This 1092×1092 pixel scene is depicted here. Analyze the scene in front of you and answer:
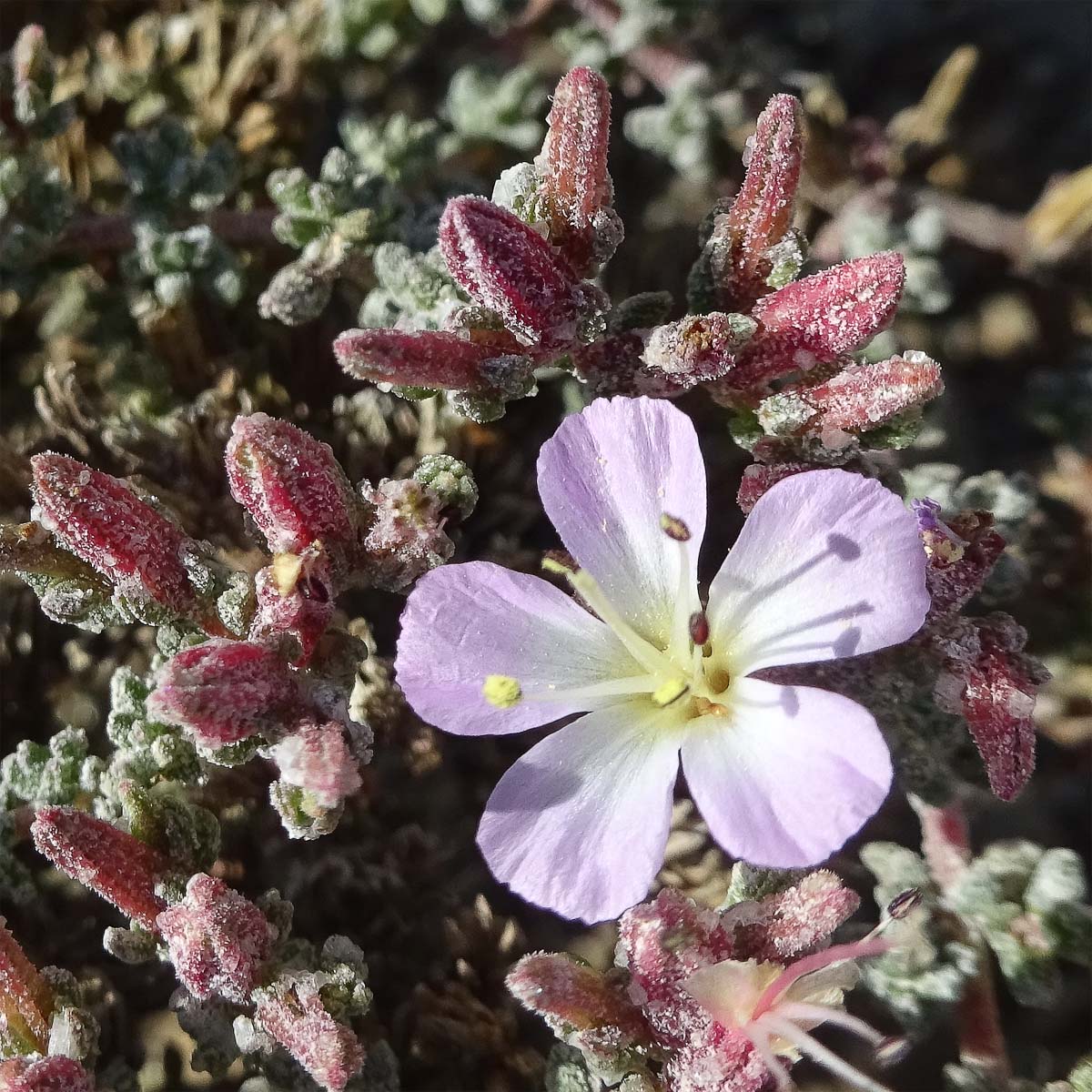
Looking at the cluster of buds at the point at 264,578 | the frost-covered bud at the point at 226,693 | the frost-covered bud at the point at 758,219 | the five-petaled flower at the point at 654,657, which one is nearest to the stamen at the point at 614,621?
the five-petaled flower at the point at 654,657

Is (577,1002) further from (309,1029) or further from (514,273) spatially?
(514,273)

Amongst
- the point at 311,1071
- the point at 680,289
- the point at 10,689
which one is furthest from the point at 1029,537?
the point at 10,689

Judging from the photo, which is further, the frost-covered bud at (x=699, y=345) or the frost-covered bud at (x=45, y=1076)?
the frost-covered bud at (x=699, y=345)

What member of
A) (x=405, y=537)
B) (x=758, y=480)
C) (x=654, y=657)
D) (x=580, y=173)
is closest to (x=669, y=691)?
(x=654, y=657)

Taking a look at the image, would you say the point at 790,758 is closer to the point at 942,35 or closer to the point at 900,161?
the point at 900,161

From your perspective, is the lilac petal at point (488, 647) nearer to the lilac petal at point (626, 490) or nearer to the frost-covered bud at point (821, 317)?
the lilac petal at point (626, 490)
